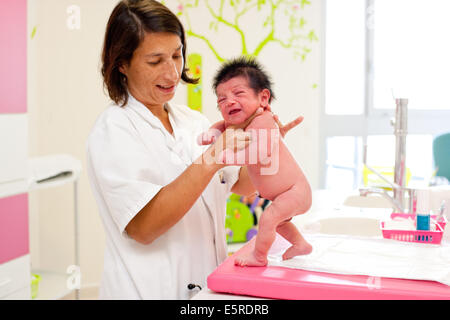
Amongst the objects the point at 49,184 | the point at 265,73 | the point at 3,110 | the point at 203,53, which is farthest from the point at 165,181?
the point at 203,53

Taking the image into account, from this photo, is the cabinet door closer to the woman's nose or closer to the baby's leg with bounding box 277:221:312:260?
the woman's nose

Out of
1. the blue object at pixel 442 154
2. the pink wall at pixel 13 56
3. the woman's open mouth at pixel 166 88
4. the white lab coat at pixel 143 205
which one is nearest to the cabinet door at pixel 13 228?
the pink wall at pixel 13 56

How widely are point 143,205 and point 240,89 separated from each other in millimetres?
294

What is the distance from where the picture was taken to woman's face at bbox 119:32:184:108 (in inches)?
41.6

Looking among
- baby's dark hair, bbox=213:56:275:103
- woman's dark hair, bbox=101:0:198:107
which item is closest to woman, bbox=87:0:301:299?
woman's dark hair, bbox=101:0:198:107

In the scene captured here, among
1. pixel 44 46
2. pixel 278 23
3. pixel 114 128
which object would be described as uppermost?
pixel 278 23

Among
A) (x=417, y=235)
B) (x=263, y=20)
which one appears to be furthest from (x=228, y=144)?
(x=263, y=20)

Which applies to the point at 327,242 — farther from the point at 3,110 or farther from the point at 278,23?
the point at 278,23

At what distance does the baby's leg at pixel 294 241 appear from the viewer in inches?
40.3

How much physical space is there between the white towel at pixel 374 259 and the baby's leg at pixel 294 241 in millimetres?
13

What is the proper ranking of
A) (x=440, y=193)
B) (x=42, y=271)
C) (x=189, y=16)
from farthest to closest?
(x=189, y=16) → (x=42, y=271) → (x=440, y=193)

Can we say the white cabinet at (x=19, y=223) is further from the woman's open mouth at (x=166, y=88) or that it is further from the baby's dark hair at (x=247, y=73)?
the baby's dark hair at (x=247, y=73)

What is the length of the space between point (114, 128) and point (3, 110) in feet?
3.74

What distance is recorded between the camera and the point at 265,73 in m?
1.05
